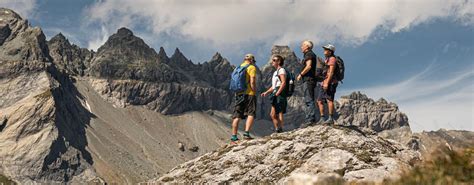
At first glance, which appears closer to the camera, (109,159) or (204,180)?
(204,180)

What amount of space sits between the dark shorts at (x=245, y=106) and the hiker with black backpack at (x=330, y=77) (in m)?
2.47

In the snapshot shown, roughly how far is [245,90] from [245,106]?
63cm

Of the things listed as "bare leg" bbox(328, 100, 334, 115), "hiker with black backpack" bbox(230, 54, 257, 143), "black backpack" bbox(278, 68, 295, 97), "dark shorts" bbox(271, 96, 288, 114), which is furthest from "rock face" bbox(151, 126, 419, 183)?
"black backpack" bbox(278, 68, 295, 97)

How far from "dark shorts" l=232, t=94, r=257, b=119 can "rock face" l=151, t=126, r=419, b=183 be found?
141cm

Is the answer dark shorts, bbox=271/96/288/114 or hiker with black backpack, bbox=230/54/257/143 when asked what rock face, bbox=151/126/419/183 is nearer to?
hiker with black backpack, bbox=230/54/257/143

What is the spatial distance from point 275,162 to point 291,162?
19.6 inches

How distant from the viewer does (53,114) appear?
19600cm

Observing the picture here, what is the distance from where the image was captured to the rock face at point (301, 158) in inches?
516

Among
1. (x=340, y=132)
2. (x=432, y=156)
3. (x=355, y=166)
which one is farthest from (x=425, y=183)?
(x=340, y=132)

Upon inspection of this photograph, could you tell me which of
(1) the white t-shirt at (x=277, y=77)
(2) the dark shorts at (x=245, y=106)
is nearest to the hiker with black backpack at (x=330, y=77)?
(1) the white t-shirt at (x=277, y=77)

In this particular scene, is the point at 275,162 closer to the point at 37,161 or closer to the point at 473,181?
the point at 473,181

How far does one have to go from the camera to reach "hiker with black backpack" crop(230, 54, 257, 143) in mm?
17125

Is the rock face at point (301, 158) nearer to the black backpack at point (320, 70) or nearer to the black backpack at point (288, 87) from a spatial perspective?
the black backpack at point (288, 87)

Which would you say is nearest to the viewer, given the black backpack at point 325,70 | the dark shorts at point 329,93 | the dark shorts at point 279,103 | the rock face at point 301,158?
the rock face at point 301,158
